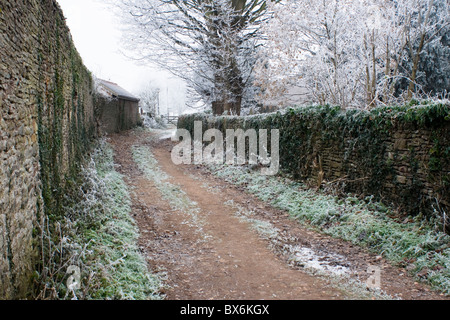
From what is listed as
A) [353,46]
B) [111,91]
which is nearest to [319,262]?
[353,46]

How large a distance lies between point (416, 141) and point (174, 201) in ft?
19.7

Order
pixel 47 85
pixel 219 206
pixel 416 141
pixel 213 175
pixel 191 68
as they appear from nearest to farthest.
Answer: pixel 47 85, pixel 416 141, pixel 219 206, pixel 213 175, pixel 191 68

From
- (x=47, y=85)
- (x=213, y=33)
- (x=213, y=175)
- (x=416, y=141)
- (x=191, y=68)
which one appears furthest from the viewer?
(x=191, y=68)

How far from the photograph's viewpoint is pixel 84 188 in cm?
764

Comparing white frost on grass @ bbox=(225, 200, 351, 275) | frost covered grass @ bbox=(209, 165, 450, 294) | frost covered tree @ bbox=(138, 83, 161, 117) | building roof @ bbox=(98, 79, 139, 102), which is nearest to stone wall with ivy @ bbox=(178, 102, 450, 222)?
frost covered grass @ bbox=(209, 165, 450, 294)

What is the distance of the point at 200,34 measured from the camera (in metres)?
17.2

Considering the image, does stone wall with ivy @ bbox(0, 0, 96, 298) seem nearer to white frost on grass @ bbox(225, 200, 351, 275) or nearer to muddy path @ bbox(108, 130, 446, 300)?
muddy path @ bbox(108, 130, 446, 300)

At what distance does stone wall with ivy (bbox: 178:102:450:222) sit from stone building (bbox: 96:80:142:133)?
38.4 ft

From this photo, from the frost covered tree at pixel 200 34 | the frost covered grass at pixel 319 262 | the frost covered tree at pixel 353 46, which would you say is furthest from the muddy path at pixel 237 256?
the frost covered tree at pixel 200 34

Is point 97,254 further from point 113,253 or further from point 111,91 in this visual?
point 111,91

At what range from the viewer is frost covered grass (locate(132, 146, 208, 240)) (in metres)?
7.49

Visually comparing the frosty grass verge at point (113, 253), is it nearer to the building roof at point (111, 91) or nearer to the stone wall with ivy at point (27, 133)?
the stone wall with ivy at point (27, 133)

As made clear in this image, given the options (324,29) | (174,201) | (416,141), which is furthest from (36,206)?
(324,29)
